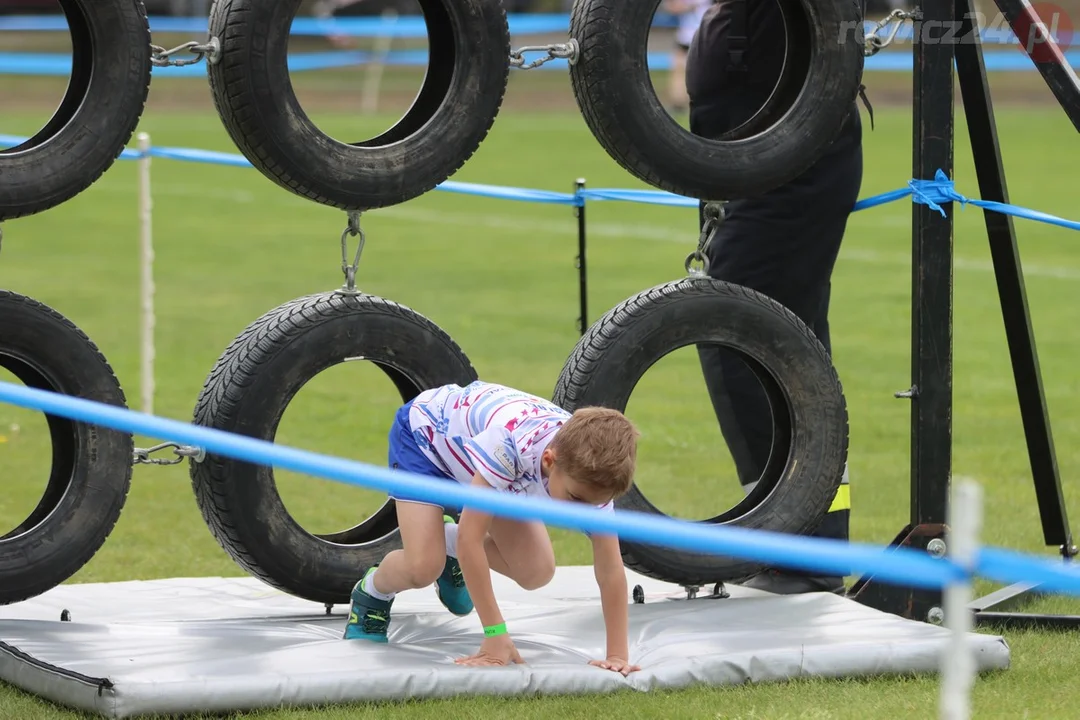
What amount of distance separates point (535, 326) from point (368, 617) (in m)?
5.75

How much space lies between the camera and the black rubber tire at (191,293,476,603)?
13.6 feet

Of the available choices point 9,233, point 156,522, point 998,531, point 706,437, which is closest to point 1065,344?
point 706,437

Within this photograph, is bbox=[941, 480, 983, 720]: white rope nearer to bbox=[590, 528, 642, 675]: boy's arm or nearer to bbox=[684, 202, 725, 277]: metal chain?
bbox=[590, 528, 642, 675]: boy's arm

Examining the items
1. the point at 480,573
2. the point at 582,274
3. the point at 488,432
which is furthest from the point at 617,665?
the point at 582,274

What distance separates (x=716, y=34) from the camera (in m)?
4.98

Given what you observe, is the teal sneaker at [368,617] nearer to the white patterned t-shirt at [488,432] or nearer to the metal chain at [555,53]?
the white patterned t-shirt at [488,432]

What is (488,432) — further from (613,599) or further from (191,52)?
(191,52)

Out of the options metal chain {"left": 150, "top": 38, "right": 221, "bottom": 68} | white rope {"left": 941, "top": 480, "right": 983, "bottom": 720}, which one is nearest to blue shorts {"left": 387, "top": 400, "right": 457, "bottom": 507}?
metal chain {"left": 150, "top": 38, "right": 221, "bottom": 68}

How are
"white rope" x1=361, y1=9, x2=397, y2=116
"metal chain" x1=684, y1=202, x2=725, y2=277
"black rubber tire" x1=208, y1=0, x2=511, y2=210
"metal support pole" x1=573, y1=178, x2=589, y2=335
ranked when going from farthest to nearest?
"white rope" x1=361, y1=9, x2=397, y2=116
"metal support pole" x1=573, y1=178, x2=589, y2=335
"metal chain" x1=684, y1=202, x2=725, y2=277
"black rubber tire" x1=208, y1=0, x2=511, y2=210

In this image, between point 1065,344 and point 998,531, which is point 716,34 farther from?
point 1065,344

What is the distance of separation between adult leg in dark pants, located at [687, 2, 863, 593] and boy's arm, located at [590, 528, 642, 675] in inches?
43.1

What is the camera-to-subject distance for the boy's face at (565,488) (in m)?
3.65

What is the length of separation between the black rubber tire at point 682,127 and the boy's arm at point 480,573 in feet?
3.53

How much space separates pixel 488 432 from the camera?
3857mm
